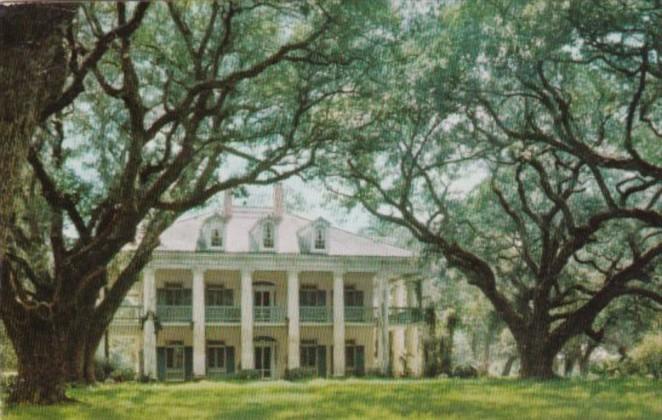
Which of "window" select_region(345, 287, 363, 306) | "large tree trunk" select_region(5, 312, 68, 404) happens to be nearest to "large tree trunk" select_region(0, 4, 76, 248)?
"large tree trunk" select_region(5, 312, 68, 404)

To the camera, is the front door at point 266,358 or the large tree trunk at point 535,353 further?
the large tree trunk at point 535,353

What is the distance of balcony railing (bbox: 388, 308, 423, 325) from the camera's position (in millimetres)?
13008

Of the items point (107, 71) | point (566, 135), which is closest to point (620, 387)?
point (566, 135)

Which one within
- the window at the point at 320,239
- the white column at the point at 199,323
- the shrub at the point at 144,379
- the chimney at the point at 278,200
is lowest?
the shrub at the point at 144,379

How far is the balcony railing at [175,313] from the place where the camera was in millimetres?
11227

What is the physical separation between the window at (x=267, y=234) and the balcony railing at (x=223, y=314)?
3.60ft

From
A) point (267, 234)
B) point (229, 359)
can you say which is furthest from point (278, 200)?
point (229, 359)

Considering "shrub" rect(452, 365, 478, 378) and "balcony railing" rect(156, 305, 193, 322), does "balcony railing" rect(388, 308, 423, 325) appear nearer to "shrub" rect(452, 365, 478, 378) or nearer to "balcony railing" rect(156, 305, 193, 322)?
"shrub" rect(452, 365, 478, 378)

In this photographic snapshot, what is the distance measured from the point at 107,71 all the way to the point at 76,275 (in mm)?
3113

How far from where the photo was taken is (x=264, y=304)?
12.2 meters

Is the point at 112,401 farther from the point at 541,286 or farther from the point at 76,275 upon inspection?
the point at 541,286

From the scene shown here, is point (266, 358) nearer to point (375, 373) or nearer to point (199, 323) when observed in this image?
point (199, 323)

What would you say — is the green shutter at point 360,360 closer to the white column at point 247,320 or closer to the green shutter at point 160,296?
the white column at point 247,320

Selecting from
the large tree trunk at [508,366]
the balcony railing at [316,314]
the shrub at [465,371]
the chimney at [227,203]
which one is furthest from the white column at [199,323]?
the large tree trunk at [508,366]
